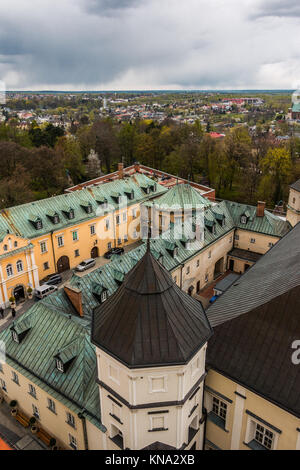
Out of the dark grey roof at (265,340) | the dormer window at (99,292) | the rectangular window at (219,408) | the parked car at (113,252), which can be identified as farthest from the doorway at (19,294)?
the rectangular window at (219,408)

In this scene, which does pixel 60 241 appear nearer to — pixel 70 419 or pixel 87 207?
pixel 87 207

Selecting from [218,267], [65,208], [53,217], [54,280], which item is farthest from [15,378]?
[218,267]

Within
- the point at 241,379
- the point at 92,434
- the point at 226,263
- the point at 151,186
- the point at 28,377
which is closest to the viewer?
the point at 241,379

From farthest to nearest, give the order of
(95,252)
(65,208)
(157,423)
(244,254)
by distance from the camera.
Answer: (95,252) → (244,254) → (65,208) → (157,423)

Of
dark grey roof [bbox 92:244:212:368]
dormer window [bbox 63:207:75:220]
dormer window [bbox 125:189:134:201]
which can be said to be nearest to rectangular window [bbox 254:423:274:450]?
dark grey roof [bbox 92:244:212:368]
